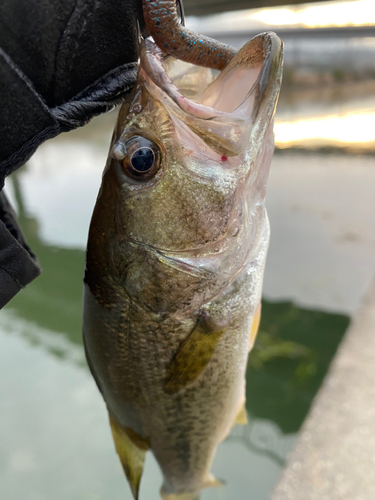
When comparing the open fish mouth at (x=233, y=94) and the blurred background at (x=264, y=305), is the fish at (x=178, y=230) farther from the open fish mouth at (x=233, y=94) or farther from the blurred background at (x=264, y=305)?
the blurred background at (x=264, y=305)

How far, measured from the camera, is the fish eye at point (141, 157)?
701 mm

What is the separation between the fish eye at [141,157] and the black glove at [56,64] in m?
0.09

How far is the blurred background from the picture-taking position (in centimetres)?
→ 272

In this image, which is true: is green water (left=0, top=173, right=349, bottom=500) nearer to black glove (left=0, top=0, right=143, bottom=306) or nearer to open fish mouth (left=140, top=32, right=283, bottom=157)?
open fish mouth (left=140, top=32, right=283, bottom=157)

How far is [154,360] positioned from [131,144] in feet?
1.57

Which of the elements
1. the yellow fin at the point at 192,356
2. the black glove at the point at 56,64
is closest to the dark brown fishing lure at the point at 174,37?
Answer: the black glove at the point at 56,64

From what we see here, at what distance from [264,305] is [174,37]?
3855mm

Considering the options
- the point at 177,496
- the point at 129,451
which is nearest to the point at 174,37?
the point at 129,451

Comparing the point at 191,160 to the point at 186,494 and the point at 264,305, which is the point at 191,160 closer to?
the point at 186,494

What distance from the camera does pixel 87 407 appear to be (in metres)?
3.10

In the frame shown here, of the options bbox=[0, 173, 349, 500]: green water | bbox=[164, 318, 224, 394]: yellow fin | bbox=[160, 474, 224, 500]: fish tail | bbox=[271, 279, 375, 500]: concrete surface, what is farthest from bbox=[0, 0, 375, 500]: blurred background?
bbox=[164, 318, 224, 394]: yellow fin

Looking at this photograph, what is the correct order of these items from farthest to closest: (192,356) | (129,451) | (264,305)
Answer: (264,305) < (129,451) < (192,356)

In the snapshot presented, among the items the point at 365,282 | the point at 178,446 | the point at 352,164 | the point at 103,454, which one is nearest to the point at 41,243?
the point at 103,454

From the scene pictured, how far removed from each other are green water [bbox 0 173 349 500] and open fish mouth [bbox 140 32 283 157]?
2389mm
